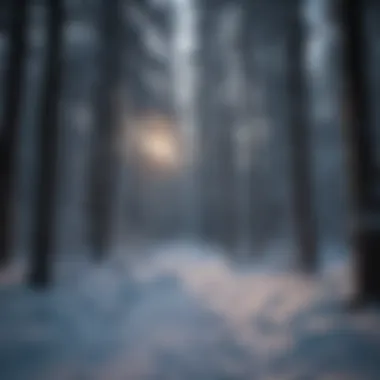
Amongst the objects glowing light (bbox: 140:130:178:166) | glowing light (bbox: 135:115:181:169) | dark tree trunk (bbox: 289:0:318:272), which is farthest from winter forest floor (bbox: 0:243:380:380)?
glowing light (bbox: 140:130:178:166)

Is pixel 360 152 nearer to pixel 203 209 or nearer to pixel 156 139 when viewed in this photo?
pixel 203 209

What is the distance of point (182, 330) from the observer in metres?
5.10

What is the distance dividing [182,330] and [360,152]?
348 cm

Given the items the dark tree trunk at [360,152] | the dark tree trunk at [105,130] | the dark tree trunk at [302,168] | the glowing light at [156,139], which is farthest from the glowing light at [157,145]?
the dark tree trunk at [360,152]

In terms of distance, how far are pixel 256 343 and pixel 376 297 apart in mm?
2081

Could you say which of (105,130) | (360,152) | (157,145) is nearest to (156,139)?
(157,145)

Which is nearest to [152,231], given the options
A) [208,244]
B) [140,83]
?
[208,244]

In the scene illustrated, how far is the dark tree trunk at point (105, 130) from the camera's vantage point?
10781 millimetres

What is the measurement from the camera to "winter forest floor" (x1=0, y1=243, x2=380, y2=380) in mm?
3961

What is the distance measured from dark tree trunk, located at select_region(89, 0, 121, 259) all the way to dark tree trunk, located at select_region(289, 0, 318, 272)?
15.8ft

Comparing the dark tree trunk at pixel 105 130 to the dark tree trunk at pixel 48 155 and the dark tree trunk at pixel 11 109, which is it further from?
the dark tree trunk at pixel 48 155

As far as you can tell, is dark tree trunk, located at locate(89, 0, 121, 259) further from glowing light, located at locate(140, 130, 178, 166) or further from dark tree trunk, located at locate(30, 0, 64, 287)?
glowing light, located at locate(140, 130, 178, 166)

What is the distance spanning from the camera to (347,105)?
6.09 metres

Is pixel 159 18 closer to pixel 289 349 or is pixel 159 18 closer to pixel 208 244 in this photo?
pixel 208 244
